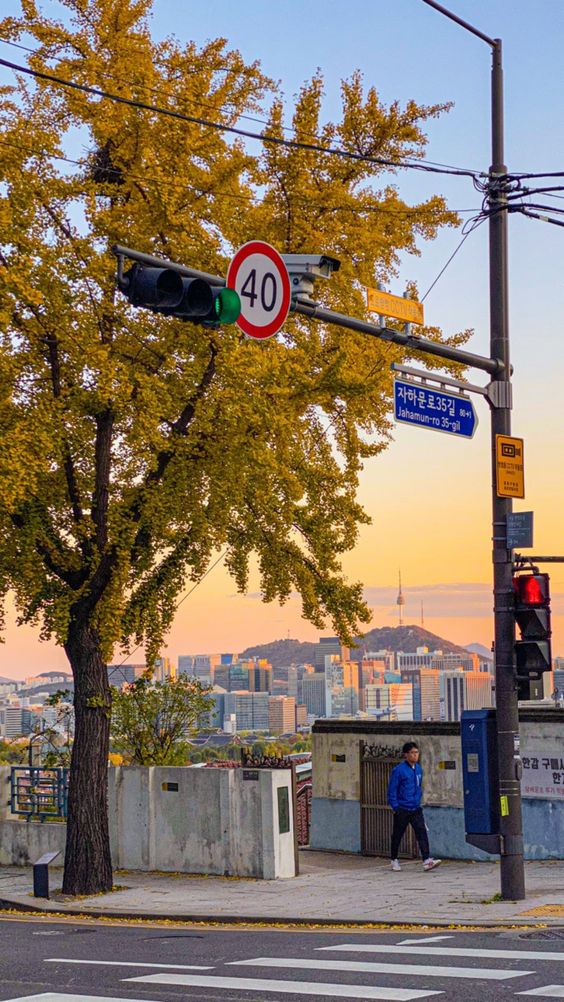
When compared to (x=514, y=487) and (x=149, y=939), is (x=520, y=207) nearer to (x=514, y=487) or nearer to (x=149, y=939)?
(x=514, y=487)

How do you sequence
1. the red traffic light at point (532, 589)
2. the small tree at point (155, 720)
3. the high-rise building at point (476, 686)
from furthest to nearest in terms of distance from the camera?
the high-rise building at point (476, 686) → the small tree at point (155, 720) → the red traffic light at point (532, 589)

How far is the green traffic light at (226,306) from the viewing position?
11.4m

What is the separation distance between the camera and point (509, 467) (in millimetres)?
15797

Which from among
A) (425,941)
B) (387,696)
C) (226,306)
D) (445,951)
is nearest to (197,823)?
(425,941)

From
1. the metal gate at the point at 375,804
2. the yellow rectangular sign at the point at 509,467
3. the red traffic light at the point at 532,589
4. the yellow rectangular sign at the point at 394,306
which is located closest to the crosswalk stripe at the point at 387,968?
the red traffic light at the point at 532,589

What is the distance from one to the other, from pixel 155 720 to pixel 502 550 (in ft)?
30.4

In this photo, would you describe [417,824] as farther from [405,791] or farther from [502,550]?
[502,550]

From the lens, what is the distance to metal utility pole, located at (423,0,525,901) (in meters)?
15.2

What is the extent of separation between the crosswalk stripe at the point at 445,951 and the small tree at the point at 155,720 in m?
10.4

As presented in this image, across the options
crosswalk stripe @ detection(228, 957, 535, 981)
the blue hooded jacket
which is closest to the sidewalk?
the blue hooded jacket

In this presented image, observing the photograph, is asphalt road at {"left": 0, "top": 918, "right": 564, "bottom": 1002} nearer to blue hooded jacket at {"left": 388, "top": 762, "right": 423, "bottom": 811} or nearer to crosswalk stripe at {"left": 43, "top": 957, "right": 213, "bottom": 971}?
crosswalk stripe at {"left": 43, "top": 957, "right": 213, "bottom": 971}

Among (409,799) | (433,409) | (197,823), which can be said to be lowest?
(197,823)

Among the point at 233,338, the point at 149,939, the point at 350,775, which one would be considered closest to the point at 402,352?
the point at 233,338

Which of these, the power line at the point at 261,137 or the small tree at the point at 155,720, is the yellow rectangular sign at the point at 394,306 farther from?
the small tree at the point at 155,720
